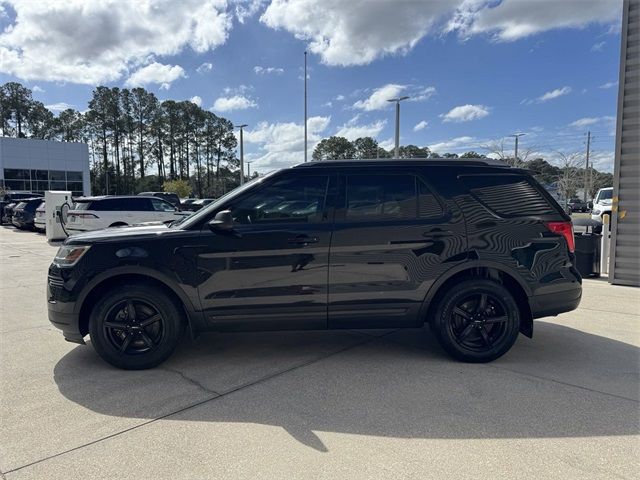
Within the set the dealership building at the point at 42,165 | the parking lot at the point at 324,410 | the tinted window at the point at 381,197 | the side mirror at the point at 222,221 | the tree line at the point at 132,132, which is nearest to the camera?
the parking lot at the point at 324,410

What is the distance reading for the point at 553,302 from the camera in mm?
4039

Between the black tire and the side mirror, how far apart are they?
2.04 metres

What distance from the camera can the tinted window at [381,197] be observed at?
394 cm

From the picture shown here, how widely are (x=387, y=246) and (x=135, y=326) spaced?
7.69 ft

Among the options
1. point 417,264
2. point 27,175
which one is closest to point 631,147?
point 417,264

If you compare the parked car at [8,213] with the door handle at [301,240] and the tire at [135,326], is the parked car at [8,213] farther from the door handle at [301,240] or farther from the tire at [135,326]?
the door handle at [301,240]

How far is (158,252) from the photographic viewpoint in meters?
3.76

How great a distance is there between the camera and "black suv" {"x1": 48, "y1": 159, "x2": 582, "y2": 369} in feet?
12.5

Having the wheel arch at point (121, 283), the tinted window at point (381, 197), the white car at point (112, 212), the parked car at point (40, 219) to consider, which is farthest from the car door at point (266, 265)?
the parked car at point (40, 219)

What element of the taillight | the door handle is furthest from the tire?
the taillight

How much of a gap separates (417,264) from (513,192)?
46.1 inches

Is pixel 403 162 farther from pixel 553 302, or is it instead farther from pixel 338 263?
pixel 553 302

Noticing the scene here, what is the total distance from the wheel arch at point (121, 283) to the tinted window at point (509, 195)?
2781 millimetres

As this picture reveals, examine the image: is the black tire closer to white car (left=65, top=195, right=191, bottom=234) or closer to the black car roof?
the black car roof
